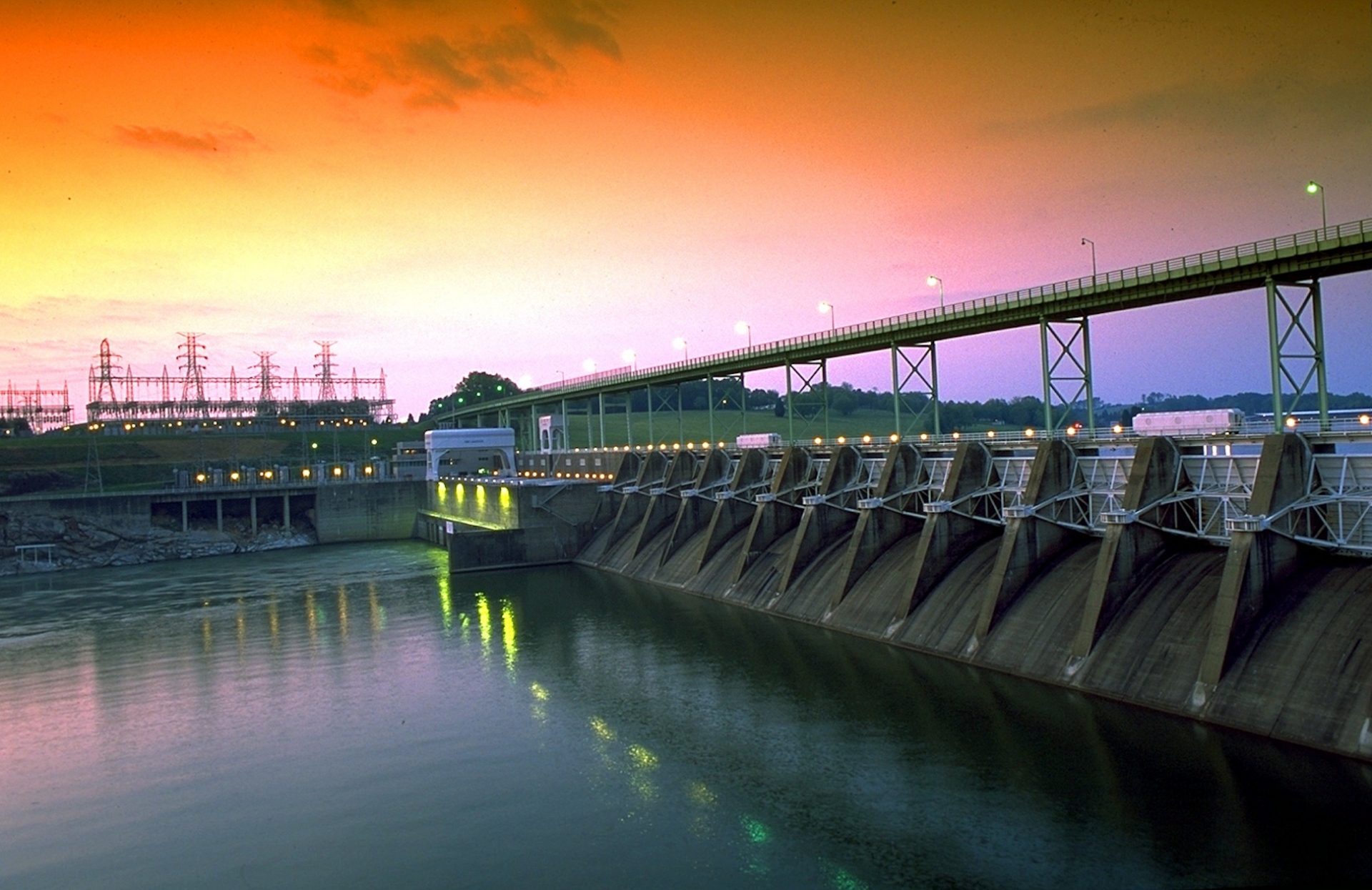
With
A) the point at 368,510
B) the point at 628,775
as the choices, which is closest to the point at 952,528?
the point at 628,775

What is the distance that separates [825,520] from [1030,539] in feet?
46.7

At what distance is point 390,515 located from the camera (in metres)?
96.8

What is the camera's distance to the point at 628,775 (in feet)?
85.9

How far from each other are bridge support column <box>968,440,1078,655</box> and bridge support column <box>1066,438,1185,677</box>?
3.31 meters

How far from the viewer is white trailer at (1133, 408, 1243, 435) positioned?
3259 centimetres

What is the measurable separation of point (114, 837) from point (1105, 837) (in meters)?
23.2

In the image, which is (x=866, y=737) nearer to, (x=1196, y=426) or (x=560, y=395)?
(x=1196, y=426)

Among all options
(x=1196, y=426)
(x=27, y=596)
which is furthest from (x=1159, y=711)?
(x=27, y=596)

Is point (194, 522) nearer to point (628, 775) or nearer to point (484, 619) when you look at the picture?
point (484, 619)

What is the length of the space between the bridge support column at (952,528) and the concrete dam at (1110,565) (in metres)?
0.08

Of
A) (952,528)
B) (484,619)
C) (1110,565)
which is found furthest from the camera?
(484,619)

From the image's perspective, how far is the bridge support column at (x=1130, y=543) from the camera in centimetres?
3059

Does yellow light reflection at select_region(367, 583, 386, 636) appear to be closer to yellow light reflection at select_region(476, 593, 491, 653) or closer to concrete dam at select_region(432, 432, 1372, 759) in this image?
yellow light reflection at select_region(476, 593, 491, 653)

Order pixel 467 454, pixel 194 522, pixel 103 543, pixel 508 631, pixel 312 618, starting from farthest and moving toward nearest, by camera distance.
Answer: pixel 467 454
pixel 194 522
pixel 103 543
pixel 312 618
pixel 508 631
